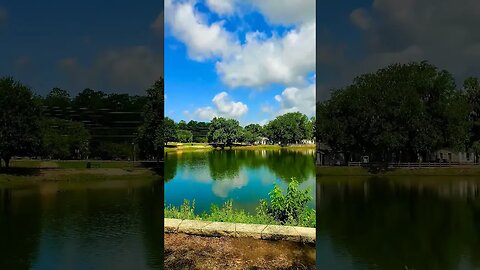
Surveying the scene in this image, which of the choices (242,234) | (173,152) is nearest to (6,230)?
(173,152)

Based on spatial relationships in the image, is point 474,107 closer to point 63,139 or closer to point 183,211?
point 183,211

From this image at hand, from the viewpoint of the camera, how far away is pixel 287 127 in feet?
13.7

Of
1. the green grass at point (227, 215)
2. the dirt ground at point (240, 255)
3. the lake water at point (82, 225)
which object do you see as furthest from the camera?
the lake water at point (82, 225)

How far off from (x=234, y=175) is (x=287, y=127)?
2.31 ft

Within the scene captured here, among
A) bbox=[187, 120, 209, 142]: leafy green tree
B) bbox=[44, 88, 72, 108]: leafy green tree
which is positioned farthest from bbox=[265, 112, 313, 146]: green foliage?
bbox=[44, 88, 72, 108]: leafy green tree

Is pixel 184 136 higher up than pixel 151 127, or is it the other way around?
pixel 151 127

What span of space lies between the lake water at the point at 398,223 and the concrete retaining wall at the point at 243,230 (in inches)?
21.6

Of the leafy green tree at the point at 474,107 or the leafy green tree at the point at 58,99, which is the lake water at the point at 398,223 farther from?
the leafy green tree at the point at 58,99

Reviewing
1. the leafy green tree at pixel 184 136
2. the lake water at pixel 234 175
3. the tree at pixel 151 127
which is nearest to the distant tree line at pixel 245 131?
the leafy green tree at pixel 184 136

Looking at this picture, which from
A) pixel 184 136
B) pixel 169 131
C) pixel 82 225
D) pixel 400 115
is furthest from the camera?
pixel 400 115

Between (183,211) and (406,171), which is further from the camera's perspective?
(406,171)

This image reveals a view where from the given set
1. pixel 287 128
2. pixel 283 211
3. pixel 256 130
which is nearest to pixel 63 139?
pixel 256 130

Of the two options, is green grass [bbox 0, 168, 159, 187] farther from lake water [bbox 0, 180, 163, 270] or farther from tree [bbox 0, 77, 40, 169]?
tree [bbox 0, 77, 40, 169]

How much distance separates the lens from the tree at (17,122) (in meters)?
6.82
